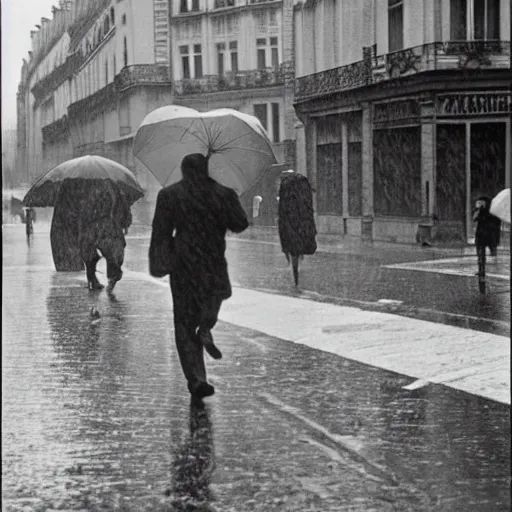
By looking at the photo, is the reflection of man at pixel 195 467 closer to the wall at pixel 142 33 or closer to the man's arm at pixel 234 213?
the man's arm at pixel 234 213

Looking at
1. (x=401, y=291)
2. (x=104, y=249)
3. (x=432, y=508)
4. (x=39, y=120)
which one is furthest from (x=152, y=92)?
(x=401, y=291)

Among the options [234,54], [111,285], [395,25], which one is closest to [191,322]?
[111,285]

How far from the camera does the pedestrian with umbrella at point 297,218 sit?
14.7 metres

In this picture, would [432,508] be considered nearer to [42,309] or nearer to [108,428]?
[108,428]

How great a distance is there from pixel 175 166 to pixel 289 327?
4587mm

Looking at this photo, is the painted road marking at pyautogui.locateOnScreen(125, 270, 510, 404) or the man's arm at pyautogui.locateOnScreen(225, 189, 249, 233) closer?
the man's arm at pyautogui.locateOnScreen(225, 189, 249, 233)

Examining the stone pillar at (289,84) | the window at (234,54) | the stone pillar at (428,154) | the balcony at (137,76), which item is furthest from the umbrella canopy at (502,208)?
the stone pillar at (428,154)

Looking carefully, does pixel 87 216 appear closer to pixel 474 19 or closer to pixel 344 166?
pixel 474 19

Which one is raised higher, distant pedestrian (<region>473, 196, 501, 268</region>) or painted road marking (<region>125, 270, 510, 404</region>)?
distant pedestrian (<region>473, 196, 501, 268</region>)

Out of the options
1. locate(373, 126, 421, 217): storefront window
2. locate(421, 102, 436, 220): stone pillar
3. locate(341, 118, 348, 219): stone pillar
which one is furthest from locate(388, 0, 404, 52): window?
Result: locate(421, 102, 436, 220): stone pillar

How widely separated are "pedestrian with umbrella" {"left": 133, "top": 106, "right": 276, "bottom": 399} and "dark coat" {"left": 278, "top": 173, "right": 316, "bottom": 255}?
286 inches

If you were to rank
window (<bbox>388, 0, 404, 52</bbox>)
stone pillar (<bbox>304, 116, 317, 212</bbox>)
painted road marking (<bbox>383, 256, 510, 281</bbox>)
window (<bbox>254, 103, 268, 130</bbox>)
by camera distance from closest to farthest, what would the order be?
window (<bbox>254, 103, 268, 130</bbox>)
painted road marking (<bbox>383, 256, 510, 281</bbox>)
window (<bbox>388, 0, 404, 52</bbox>)
stone pillar (<bbox>304, 116, 317, 212</bbox>)

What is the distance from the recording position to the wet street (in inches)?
205

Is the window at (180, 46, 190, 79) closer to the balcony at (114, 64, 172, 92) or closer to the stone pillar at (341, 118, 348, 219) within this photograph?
the balcony at (114, 64, 172, 92)
